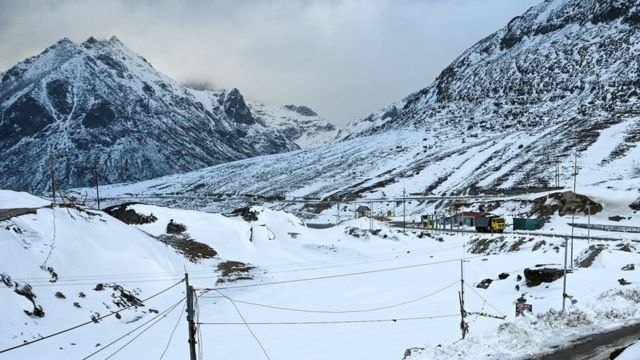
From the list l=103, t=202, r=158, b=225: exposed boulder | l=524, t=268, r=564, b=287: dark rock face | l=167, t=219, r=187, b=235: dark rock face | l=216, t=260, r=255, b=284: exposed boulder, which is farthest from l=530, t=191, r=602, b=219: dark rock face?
l=103, t=202, r=158, b=225: exposed boulder

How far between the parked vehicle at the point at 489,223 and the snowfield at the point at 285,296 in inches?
637

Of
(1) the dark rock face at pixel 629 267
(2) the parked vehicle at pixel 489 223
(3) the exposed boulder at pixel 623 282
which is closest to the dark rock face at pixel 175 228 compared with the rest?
(1) the dark rock face at pixel 629 267

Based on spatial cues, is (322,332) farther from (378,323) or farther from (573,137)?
(573,137)

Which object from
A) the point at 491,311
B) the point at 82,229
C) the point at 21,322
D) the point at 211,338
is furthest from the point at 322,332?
the point at 82,229

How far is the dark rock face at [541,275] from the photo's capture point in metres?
34.9

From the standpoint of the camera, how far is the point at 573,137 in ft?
514

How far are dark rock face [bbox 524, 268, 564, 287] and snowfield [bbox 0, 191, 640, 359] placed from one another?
0.51m

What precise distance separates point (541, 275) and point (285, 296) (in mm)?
20860

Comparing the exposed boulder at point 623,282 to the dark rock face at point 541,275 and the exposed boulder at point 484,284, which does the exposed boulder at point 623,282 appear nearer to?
the dark rock face at point 541,275

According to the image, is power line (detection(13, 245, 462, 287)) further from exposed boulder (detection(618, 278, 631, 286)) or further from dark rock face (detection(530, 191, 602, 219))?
exposed boulder (detection(618, 278, 631, 286))

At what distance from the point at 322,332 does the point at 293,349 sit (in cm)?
396

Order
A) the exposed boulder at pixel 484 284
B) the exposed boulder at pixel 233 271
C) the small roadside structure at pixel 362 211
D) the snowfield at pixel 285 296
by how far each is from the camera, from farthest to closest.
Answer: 1. the small roadside structure at pixel 362 211
2. the exposed boulder at pixel 233 271
3. the exposed boulder at pixel 484 284
4. the snowfield at pixel 285 296

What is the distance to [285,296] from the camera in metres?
44.1

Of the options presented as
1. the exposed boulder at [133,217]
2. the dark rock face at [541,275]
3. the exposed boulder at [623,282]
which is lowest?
the dark rock face at [541,275]
